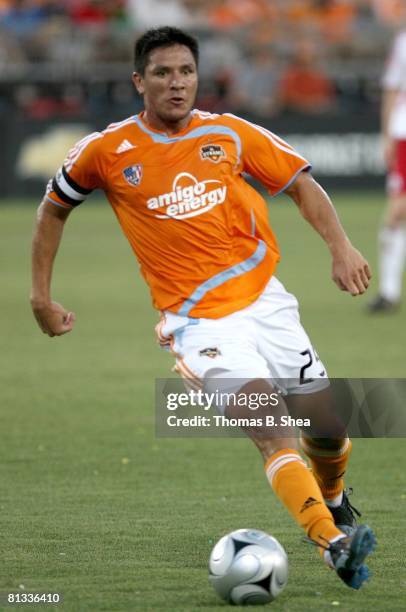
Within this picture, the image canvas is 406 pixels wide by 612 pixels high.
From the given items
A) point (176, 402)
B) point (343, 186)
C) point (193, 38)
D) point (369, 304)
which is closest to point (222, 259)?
point (193, 38)

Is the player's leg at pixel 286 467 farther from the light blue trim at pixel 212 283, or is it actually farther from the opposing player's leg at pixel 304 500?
the light blue trim at pixel 212 283

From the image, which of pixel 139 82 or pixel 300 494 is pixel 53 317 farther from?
pixel 300 494

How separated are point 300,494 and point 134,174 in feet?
4.78

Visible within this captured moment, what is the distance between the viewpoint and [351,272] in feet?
16.5

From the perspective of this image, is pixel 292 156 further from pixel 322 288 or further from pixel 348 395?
pixel 322 288

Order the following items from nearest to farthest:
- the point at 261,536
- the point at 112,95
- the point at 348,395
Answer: the point at 261,536, the point at 348,395, the point at 112,95

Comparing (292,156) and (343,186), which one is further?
(343,186)

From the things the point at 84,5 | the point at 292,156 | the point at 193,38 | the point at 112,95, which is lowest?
the point at 112,95

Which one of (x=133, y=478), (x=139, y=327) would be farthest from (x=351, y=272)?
(x=139, y=327)

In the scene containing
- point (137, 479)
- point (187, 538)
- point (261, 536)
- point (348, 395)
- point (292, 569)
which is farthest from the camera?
point (348, 395)

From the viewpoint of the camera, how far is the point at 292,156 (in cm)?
523

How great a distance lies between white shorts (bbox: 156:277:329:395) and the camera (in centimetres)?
499

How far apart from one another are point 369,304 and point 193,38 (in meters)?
8.14

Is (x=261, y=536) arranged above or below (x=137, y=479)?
above
